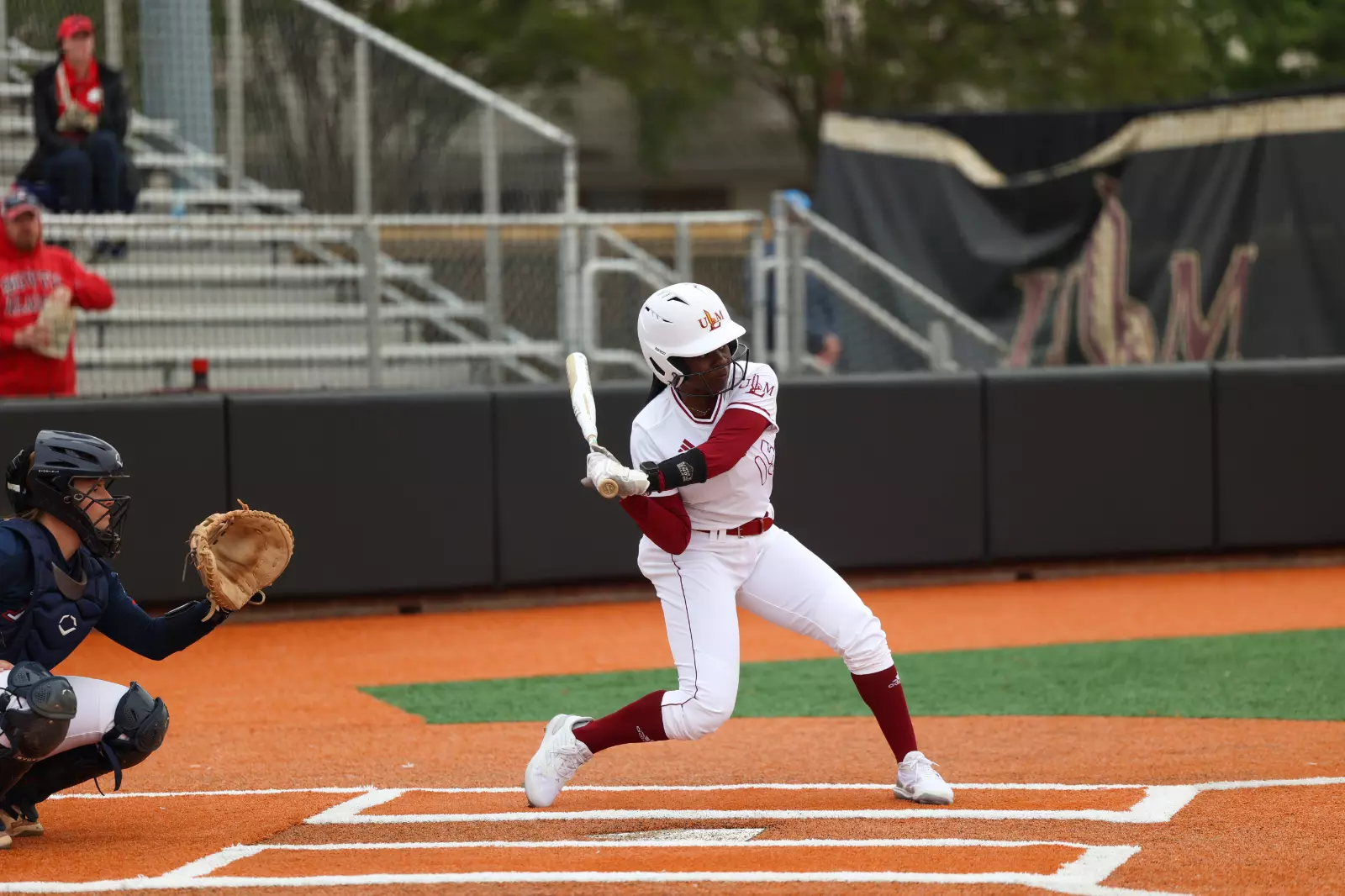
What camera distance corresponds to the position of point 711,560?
563 centimetres

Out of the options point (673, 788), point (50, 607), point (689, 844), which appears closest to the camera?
point (689, 844)

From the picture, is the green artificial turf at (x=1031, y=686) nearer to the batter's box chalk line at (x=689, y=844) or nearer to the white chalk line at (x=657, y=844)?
the batter's box chalk line at (x=689, y=844)

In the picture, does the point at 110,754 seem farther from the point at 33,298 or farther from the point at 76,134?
the point at 76,134

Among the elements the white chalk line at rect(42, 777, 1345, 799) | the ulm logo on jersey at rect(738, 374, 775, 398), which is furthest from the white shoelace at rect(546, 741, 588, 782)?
the ulm logo on jersey at rect(738, 374, 775, 398)

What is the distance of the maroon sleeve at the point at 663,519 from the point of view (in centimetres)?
548

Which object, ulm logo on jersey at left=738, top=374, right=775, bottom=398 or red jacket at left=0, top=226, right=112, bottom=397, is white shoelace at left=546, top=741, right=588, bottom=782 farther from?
red jacket at left=0, top=226, right=112, bottom=397

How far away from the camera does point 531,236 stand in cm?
1131

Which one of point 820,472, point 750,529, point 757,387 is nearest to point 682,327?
point 757,387

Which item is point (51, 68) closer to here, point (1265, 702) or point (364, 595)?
point (364, 595)

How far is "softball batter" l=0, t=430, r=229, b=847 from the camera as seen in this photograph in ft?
16.8

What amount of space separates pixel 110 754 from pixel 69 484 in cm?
81

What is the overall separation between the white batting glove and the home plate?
102cm

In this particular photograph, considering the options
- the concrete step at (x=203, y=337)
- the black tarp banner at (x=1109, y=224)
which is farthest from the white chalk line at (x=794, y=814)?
the black tarp banner at (x=1109, y=224)

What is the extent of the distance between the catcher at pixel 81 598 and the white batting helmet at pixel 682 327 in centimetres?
130
